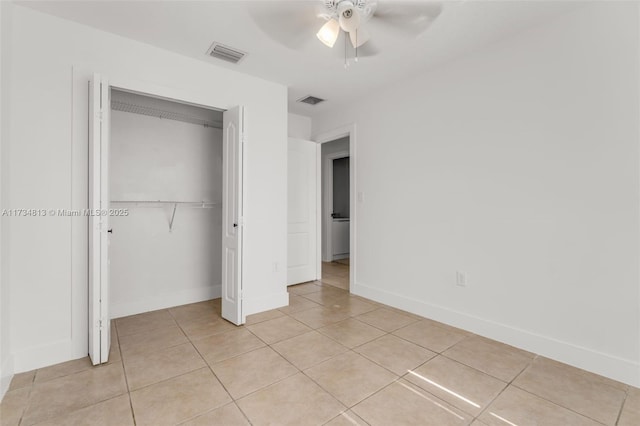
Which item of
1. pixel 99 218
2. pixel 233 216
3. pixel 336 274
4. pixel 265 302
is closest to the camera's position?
pixel 99 218

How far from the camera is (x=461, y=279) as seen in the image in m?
2.95

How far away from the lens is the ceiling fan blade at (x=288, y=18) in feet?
5.17

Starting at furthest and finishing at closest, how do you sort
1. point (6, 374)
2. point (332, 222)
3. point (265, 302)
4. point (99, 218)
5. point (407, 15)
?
point (332, 222) → point (265, 302) → point (99, 218) → point (6, 374) → point (407, 15)

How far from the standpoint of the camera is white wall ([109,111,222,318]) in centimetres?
327

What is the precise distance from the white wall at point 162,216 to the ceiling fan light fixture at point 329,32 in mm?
2526

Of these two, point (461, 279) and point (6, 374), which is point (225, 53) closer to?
point (6, 374)

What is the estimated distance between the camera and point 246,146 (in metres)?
3.00

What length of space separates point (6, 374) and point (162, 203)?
1943 mm

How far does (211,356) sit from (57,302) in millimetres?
→ 1241

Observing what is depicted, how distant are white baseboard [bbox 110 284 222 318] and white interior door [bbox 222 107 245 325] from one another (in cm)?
73

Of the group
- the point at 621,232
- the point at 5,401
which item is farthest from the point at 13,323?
the point at 621,232

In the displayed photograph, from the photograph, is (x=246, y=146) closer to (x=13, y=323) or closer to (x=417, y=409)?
(x=13, y=323)

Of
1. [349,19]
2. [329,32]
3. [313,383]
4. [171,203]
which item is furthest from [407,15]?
[171,203]

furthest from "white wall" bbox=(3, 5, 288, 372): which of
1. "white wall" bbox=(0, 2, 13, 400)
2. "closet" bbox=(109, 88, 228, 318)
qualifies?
"closet" bbox=(109, 88, 228, 318)
